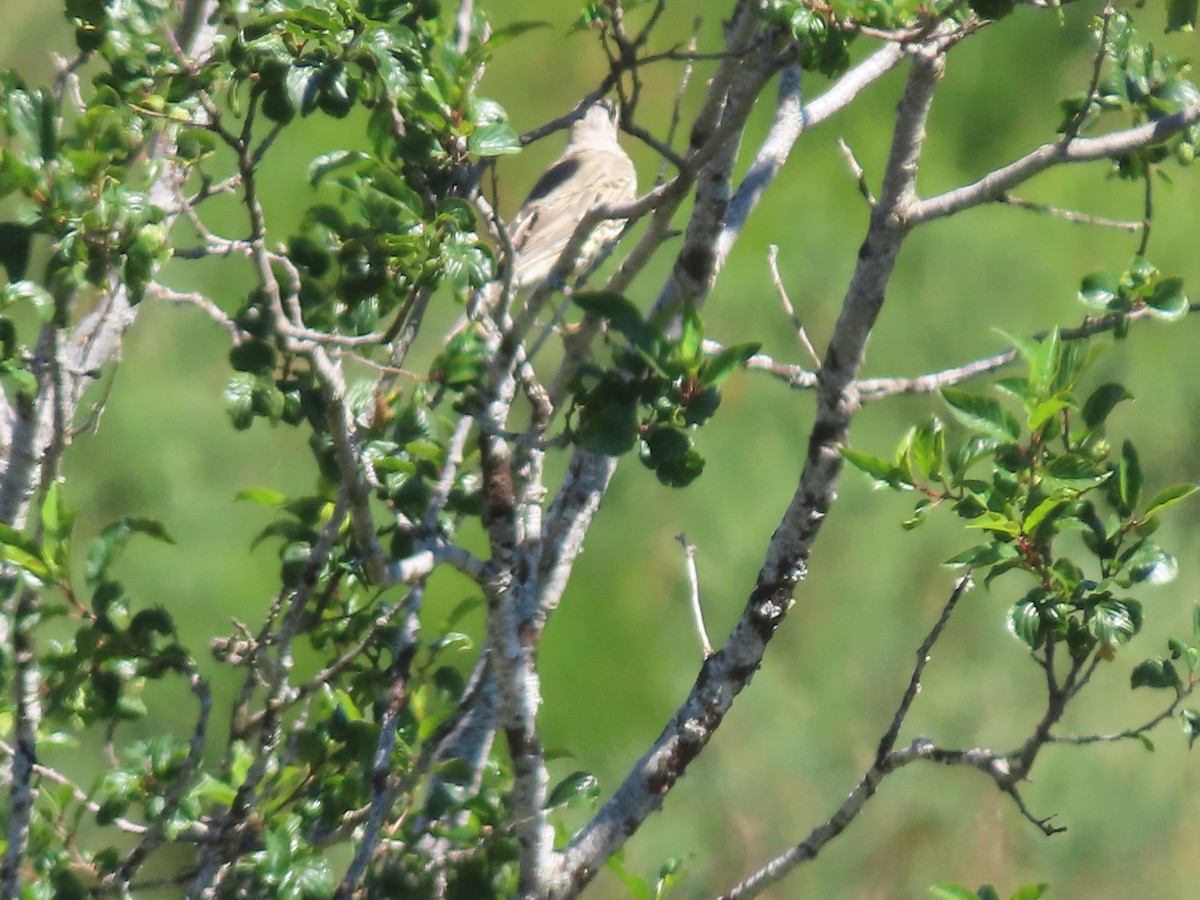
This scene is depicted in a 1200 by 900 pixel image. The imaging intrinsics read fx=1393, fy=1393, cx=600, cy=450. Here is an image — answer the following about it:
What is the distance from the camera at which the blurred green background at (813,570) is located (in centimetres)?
357

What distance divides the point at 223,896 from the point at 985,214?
289cm

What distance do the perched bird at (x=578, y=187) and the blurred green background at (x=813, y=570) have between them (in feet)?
2.06

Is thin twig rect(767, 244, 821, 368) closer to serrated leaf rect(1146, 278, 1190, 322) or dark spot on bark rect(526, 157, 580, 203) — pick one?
serrated leaf rect(1146, 278, 1190, 322)

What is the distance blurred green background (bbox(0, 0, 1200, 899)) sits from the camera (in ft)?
11.7

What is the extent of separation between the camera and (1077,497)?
5.56ft

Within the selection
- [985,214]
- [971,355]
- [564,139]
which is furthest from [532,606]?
[564,139]

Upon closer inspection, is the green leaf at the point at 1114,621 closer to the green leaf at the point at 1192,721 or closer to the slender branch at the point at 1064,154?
the green leaf at the point at 1192,721

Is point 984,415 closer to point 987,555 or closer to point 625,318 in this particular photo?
point 987,555

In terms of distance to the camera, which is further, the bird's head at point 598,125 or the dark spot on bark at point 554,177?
the bird's head at point 598,125

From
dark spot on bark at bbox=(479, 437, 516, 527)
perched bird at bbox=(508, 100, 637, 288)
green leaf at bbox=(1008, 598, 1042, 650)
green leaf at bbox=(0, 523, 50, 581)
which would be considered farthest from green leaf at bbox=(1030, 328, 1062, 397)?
perched bird at bbox=(508, 100, 637, 288)

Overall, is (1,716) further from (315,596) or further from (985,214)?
(985,214)

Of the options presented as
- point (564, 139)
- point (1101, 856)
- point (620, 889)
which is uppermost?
point (564, 139)

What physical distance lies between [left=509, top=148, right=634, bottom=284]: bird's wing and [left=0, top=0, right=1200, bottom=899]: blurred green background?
2.05 feet

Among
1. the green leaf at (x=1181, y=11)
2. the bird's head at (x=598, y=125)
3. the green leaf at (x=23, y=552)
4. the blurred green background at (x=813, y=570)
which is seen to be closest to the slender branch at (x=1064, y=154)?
the green leaf at (x=1181, y=11)
